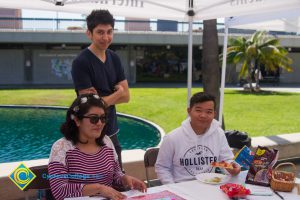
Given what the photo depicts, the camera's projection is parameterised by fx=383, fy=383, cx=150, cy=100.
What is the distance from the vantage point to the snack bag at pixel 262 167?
8.96ft

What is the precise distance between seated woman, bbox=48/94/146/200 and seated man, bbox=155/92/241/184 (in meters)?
0.57

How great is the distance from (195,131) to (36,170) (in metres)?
1.34

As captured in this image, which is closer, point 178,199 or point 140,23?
point 178,199

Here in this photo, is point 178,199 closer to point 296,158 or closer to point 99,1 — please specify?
point 99,1

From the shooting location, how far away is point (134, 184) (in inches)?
104

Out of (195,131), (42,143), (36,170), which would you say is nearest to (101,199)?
(36,170)

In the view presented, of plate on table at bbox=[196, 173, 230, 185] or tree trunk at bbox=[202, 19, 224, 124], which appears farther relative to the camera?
tree trunk at bbox=[202, 19, 224, 124]

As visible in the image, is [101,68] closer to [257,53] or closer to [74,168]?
[74,168]

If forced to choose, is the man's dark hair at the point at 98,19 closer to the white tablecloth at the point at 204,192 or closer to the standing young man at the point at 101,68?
the standing young man at the point at 101,68

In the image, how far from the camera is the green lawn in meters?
12.1

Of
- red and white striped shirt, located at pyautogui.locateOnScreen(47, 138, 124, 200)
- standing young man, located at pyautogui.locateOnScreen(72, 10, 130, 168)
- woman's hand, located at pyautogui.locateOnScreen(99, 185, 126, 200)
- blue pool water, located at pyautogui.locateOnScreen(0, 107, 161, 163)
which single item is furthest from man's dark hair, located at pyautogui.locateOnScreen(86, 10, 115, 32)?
blue pool water, located at pyautogui.locateOnScreen(0, 107, 161, 163)

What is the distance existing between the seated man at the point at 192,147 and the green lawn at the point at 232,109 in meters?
7.82

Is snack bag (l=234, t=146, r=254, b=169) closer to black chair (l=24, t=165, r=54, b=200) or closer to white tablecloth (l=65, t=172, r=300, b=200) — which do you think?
white tablecloth (l=65, t=172, r=300, b=200)

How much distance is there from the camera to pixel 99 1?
185 inches
